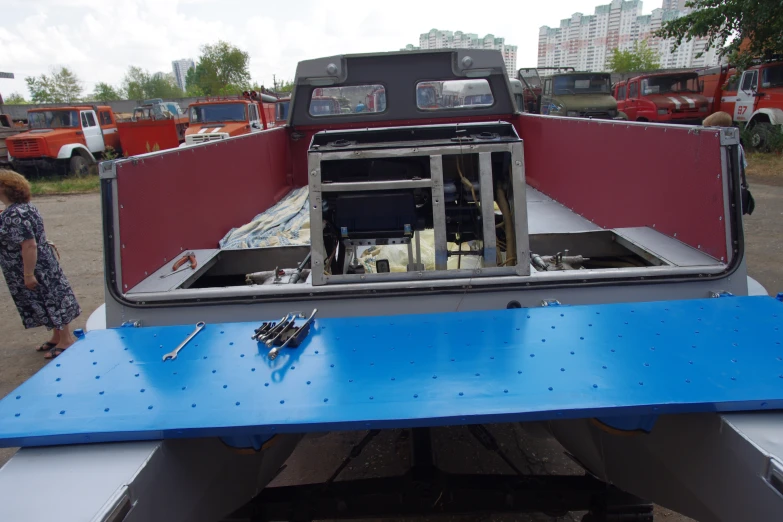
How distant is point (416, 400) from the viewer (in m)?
1.37

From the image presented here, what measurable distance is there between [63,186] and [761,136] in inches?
693

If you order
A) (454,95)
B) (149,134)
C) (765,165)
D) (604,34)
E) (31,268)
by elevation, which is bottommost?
(765,165)

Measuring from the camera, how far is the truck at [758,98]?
12234 mm

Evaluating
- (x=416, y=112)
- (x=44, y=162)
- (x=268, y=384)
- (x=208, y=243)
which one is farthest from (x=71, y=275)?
(x=44, y=162)

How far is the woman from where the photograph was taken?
3682 millimetres

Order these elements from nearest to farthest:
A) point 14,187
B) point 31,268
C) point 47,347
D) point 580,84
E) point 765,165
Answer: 1. point 14,187
2. point 31,268
3. point 47,347
4. point 765,165
5. point 580,84

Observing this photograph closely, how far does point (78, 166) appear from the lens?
14742 millimetres

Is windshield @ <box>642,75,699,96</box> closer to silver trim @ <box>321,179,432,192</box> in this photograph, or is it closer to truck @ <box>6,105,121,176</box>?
silver trim @ <box>321,179,432,192</box>

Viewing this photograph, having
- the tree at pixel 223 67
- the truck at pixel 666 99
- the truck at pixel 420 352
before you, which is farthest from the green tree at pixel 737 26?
the tree at pixel 223 67

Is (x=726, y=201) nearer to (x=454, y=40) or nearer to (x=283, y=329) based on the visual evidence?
(x=283, y=329)

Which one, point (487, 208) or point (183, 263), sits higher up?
point (487, 208)

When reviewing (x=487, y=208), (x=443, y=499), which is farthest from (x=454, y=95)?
(x=443, y=499)

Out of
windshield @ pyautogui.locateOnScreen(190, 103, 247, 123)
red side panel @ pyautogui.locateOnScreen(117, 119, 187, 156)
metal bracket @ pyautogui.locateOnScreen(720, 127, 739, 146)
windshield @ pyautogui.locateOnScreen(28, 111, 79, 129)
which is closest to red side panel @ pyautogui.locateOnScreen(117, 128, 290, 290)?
metal bracket @ pyautogui.locateOnScreen(720, 127, 739, 146)

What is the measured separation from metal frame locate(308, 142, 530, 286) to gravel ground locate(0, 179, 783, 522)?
0.80 meters
